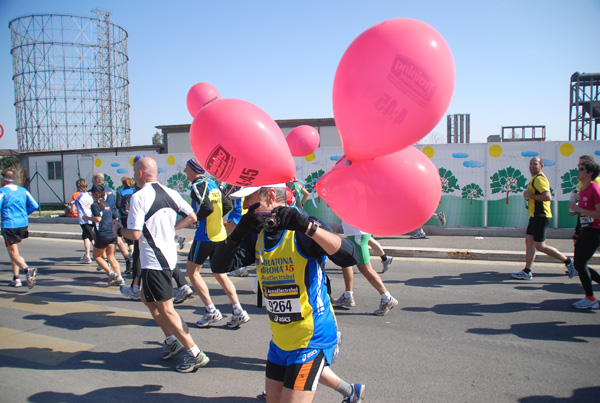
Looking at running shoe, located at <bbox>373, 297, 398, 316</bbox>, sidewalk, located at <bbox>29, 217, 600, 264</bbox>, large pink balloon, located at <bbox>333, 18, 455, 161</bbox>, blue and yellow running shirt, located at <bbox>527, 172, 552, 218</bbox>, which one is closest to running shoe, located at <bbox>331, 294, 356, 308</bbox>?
running shoe, located at <bbox>373, 297, 398, 316</bbox>

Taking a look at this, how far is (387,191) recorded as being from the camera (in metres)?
2.07

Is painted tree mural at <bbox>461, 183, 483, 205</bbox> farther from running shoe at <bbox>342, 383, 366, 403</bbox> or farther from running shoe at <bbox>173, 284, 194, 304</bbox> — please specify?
running shoe at <bbox>342, 383, 366, 403</bbox>

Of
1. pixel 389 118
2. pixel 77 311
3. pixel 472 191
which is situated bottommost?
pixel 77 311

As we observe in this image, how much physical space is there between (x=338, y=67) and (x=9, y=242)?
23.1 ft

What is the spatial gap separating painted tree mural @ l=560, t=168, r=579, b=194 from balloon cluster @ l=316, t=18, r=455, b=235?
36.4ft

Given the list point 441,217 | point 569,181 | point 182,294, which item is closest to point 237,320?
point 182,294

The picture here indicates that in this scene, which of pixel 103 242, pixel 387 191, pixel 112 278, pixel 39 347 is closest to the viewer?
pixel 387 191

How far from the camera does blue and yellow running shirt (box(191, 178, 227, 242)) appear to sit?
186 inches

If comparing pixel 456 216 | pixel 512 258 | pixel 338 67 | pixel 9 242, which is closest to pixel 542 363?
pixel 338 67

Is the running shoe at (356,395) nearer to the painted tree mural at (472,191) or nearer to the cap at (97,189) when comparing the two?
the cap at (97,189)

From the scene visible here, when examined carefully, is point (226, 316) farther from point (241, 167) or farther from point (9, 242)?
point (9, 242)

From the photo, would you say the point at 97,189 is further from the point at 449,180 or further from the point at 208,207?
the point at 449,180

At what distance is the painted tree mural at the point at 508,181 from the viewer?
11.4 meters

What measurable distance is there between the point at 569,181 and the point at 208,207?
35.3 ft
